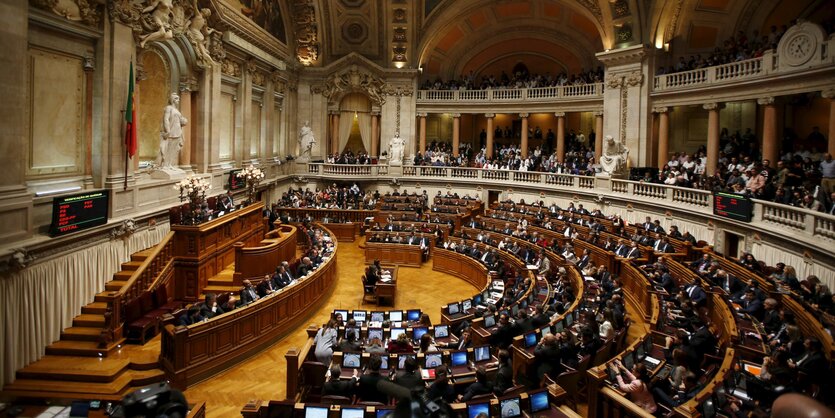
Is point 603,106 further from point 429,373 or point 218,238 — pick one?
point 429,373

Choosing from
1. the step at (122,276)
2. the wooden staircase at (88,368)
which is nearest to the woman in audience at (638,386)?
the wooden staircase at (88,368)

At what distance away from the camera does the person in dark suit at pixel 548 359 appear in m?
7.26

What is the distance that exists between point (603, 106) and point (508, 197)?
6.19m

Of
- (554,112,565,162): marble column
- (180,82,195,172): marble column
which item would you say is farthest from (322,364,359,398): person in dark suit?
(554,112,565,162): marble column

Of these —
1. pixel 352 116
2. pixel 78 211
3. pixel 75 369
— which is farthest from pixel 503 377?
pixel 352 116

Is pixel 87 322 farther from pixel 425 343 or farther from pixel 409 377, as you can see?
pixel 409 377

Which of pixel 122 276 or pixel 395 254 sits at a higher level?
pixel 122 276

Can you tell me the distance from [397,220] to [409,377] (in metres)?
16.0

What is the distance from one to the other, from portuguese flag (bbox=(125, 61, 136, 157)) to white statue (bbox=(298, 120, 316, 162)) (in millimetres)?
14476

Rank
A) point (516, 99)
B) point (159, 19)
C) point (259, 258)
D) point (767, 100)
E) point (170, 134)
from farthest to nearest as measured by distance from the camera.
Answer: point (516, 99)
point (767, 100)
point (170, 134)
point (259, 258)
point (159, 19)

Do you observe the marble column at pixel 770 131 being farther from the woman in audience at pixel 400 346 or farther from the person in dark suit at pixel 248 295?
the person in dark suit at pixel 248 295

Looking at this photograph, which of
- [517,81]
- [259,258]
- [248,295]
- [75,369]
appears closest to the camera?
[75,369]

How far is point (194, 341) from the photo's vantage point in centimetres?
884

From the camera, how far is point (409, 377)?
6195 millimetres
